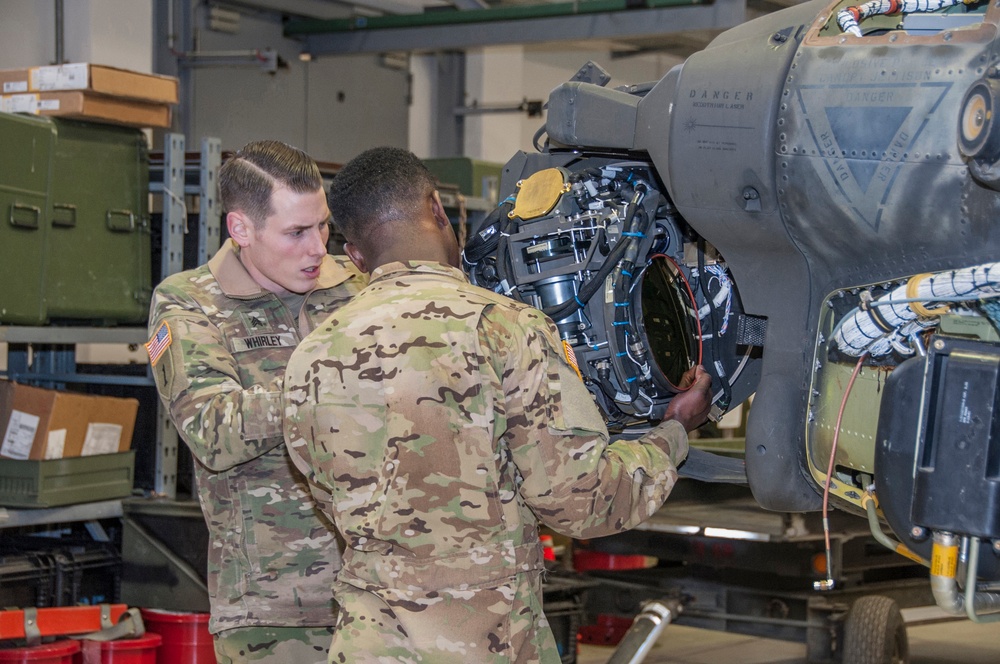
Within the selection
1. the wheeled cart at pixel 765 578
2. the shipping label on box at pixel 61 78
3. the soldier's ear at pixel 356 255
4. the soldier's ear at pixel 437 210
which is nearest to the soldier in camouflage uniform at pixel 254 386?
the soldier's ear at pixel 356 255

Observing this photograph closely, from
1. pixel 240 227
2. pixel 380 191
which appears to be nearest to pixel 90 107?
pixel 240 227

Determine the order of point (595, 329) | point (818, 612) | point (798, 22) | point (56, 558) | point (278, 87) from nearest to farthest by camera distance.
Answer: point (798, 22)
point (595, 329)
point (56, 558)
point (818, 612)
point (278, 87)

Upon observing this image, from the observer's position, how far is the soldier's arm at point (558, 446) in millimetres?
2514

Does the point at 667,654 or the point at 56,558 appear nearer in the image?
the point at 56,558

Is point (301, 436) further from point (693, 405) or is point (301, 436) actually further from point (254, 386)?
point (693, 405)

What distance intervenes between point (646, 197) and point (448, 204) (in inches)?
107

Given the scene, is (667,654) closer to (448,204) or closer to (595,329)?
(448,204)

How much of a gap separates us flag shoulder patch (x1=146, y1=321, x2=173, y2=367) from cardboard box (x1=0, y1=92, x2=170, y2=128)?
2237 millimetres

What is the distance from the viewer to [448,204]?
19.5ft

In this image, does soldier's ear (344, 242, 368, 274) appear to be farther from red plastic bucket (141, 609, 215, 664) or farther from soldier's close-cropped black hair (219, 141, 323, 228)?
red plastic bucket (141, 609, 215, 664)

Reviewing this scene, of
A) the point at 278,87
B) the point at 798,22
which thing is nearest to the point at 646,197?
the point at 798,22

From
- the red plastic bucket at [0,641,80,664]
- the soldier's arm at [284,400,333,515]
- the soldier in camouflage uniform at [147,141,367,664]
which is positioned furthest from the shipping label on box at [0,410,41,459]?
the soldier's arm at [284,400,333,515]

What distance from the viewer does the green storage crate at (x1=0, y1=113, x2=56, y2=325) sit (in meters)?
4.80

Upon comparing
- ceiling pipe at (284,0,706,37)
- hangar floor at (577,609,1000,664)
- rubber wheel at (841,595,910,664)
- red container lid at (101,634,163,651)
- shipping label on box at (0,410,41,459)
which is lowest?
hangar floor at (577,609,1000,664)
